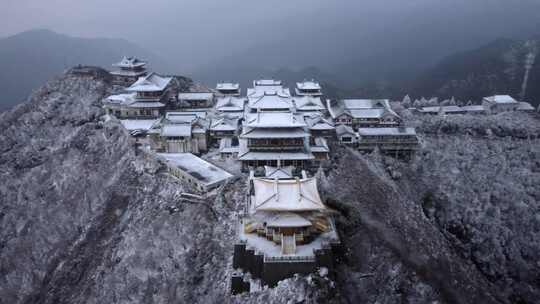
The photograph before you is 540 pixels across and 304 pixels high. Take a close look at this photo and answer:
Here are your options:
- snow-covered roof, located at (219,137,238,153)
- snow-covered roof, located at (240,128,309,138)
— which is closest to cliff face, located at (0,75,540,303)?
snow-covered roof, located at (240,128,309,138)

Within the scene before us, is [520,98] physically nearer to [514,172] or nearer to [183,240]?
[514,172]

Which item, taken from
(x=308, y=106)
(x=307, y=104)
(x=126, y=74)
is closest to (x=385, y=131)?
(x=308, y=106)

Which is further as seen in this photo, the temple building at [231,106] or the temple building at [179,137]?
the temple building at [231,106]

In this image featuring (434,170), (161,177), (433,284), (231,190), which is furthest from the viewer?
(434,170)

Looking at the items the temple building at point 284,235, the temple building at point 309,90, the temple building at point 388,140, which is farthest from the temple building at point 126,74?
the temple building at point 284,235

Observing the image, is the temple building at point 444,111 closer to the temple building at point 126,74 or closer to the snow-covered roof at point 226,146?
the snow-covered roof at point 226,146

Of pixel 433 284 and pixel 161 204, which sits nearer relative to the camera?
pixel 433 284

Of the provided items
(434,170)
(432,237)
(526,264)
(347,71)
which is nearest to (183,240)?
(432,237)
